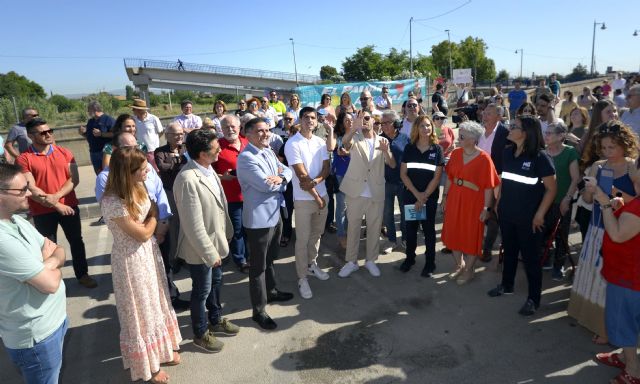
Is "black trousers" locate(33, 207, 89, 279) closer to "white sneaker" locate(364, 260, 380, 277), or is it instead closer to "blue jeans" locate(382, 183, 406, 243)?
"white sneaker" locate(364, 260, 380, 277)

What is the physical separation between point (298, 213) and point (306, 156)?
24.5 inches

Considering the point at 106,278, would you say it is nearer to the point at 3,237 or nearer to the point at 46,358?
the point at 46,358

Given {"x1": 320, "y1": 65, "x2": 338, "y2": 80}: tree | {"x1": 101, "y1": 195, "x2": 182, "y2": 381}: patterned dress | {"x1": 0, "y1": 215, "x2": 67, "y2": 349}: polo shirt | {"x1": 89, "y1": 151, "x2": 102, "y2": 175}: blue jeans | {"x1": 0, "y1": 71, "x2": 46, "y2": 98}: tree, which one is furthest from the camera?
{"x1": 320, "y1": 65, "x2": 338, "y2": 80}: tree

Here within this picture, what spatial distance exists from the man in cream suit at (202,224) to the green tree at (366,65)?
5112 cm

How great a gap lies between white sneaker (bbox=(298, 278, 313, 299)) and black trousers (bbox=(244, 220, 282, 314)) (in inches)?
25.9

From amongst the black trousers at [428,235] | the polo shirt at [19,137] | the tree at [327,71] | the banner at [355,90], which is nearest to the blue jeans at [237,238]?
the black trousers at [428,235]

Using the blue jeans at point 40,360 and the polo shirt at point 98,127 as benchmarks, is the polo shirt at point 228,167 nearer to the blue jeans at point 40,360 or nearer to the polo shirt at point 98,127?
the blue jeans at point 40,360

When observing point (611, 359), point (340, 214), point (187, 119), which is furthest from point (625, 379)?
point (187, 119)

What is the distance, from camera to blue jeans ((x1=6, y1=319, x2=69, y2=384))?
214 cm

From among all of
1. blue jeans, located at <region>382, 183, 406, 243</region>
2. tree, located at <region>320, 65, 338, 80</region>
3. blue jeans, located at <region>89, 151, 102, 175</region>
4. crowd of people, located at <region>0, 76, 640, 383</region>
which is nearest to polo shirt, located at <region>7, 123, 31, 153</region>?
blue jeans, located at <region>89, 151, 102, 175</region>

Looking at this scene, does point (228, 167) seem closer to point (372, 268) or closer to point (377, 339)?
point (372, 268)

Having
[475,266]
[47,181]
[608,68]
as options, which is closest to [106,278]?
[47,181]

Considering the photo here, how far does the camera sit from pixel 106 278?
4961 mm

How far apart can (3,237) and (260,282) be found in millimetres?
2128
